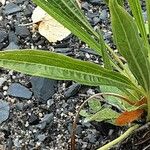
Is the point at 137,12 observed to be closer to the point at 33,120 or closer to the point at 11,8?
the point at 33,120

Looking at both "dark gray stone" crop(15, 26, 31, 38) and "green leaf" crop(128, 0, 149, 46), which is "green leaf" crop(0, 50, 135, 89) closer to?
"green leaf" crop(128, 0, 149, 46)

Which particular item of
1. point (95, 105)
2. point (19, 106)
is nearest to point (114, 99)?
point (95, 105)

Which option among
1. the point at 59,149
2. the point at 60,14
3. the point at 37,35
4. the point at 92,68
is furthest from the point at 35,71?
the point at 37,35

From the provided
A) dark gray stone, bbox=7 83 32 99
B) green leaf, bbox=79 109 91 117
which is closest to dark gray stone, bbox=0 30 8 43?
dark gray stone, bbox=7 83 32 99

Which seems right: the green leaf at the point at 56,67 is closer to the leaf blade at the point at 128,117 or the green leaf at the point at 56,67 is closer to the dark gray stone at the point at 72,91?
the leaf blade at the point at 128,117

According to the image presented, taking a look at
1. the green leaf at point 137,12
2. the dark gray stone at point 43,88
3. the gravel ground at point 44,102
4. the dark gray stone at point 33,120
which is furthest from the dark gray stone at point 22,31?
the green leaf at point 137,12
